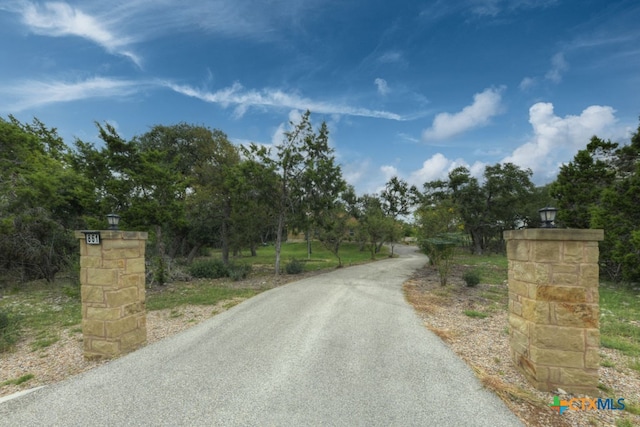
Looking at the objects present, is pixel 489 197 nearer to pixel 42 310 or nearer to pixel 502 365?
pixel 502 365

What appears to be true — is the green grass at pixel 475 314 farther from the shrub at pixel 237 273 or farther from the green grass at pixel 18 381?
the shrub at pixel 237 273

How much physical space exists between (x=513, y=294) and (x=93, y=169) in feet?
48.1

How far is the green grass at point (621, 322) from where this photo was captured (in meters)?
5.20

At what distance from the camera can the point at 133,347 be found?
4.99 m

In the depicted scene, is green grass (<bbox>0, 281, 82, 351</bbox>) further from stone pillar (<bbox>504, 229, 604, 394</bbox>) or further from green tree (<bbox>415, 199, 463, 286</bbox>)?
green tree (<bbox>415, 199, 463, 286</bbox>)

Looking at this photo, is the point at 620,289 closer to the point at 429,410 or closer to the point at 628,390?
the point at 628,390

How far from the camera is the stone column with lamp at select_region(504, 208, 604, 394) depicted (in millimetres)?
3535

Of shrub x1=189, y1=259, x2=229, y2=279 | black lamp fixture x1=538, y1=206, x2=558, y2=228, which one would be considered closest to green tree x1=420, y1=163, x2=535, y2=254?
shrub x1=189, y1=259, x2=229, y2=279

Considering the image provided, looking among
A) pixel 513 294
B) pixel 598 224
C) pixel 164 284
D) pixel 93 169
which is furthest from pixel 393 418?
pixel 598 224

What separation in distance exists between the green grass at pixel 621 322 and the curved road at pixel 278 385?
3.26m

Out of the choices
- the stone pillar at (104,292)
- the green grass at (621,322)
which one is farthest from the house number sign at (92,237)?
the green grass at (621,322)

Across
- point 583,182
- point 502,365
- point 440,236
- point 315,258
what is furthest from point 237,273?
point 583,182

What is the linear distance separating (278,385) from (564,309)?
3749mm

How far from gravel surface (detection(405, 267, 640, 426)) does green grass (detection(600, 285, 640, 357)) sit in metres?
0.34
